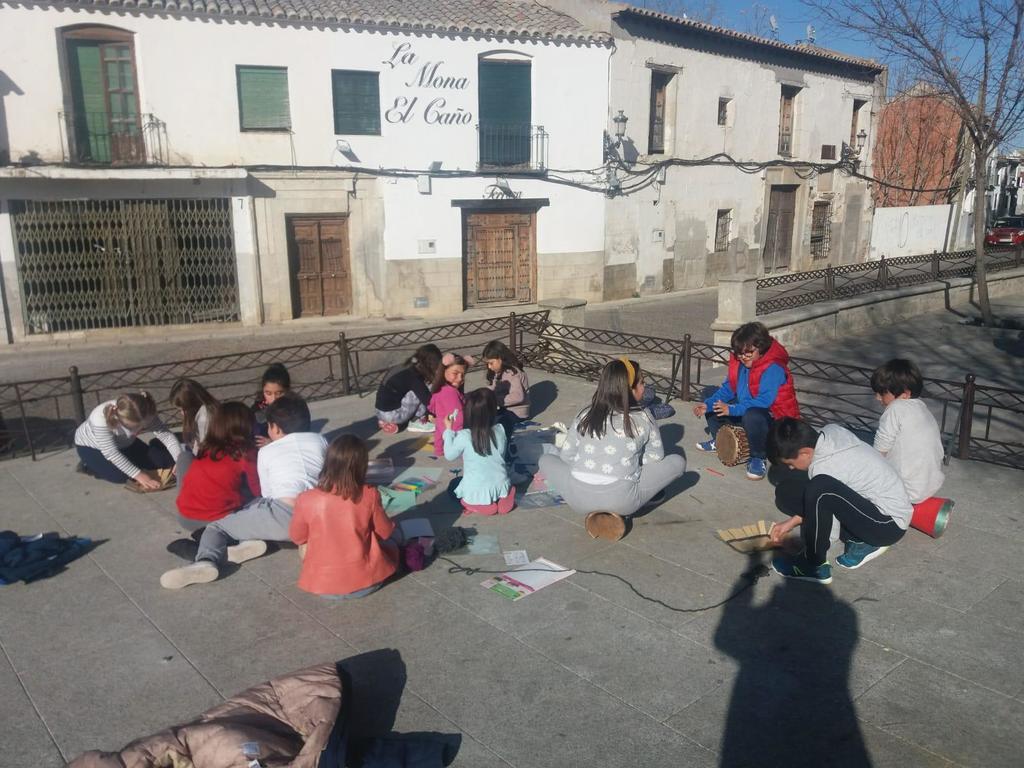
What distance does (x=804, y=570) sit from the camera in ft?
17.3

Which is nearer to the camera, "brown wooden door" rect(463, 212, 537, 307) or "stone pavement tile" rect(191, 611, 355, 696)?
"stone pavement tile" rect(191, 611, 355, 696)

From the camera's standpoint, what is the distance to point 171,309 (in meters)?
17.7

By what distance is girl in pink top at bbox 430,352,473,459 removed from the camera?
7.91m

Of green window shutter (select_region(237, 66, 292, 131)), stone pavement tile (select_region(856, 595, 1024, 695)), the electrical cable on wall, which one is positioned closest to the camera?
stone pavement tile (select_region(856, 595, 1024, 695))

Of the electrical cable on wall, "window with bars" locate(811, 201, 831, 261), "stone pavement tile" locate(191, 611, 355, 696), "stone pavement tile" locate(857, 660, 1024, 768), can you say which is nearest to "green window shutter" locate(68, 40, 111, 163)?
the electrical cable on wall

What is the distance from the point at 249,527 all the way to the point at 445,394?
2.64 meters

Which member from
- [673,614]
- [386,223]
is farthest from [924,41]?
[673,614]

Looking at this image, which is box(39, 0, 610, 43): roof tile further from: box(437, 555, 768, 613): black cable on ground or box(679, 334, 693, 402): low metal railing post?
box(437, 555, 768, 613): black cable on ground

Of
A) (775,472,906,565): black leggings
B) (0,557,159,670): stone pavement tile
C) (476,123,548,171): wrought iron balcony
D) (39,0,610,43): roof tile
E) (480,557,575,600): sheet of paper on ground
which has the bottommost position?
(0,557,159,670): stone pavement tile

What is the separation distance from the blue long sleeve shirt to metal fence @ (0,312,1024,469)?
1037 mm

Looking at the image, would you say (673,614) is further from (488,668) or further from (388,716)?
(388,716)

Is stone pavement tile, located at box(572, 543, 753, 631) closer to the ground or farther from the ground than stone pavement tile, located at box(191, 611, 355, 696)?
farther from the ground

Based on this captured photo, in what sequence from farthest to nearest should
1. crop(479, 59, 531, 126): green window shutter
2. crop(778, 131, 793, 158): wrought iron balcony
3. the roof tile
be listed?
1. crop(778, 131, 793, 158): wrought iron balcony
2. crop(479, 59, 531, 126): green window shutter
3. the roof tile

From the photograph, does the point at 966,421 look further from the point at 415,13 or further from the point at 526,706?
the point at 415,13
